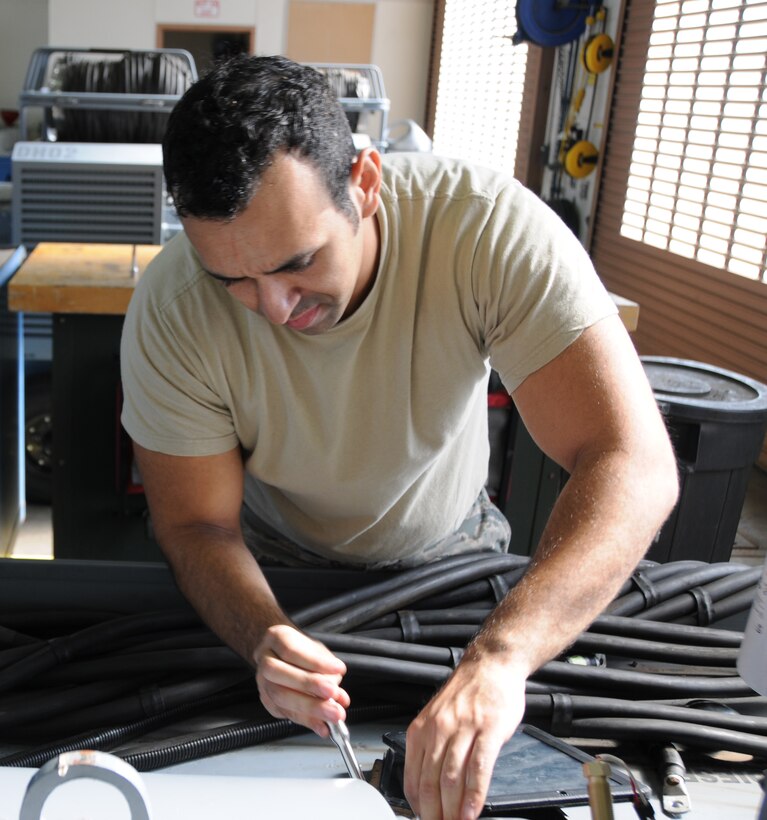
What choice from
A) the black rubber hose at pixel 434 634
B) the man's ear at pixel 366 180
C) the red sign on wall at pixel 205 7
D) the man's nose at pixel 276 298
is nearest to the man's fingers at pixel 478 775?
the black rubber hose at pixel 434 634

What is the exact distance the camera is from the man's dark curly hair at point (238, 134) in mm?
876

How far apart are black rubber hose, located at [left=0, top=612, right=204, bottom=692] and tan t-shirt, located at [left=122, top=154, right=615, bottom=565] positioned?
22 cm

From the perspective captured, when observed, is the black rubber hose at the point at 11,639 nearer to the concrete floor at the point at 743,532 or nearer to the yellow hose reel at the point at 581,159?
the concrete floor at the point at 743,532

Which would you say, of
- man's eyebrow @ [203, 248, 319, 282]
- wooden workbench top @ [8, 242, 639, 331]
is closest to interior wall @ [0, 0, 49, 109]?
wooden workbench top @ [8, 242, 639, 331]

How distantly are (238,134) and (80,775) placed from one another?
630 mm

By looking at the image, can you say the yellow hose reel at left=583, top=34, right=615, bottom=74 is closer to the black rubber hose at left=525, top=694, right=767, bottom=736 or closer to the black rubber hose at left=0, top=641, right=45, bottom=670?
the black rubber hose at left=525, top=694, right=767, bottom=736

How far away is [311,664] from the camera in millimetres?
791

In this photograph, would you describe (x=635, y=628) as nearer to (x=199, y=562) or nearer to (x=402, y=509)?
(x=402, y=509)

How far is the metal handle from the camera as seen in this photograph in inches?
17.1

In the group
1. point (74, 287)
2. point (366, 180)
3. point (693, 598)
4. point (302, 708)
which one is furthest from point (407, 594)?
point (74, 287)

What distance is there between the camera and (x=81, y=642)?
2.96 feet

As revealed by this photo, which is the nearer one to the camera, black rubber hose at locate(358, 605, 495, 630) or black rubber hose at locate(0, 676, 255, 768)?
black rubber hose at locate(0, 676, 255, 768)

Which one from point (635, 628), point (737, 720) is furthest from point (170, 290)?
point (737, 720)

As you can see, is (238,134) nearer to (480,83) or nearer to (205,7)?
(480,83)
